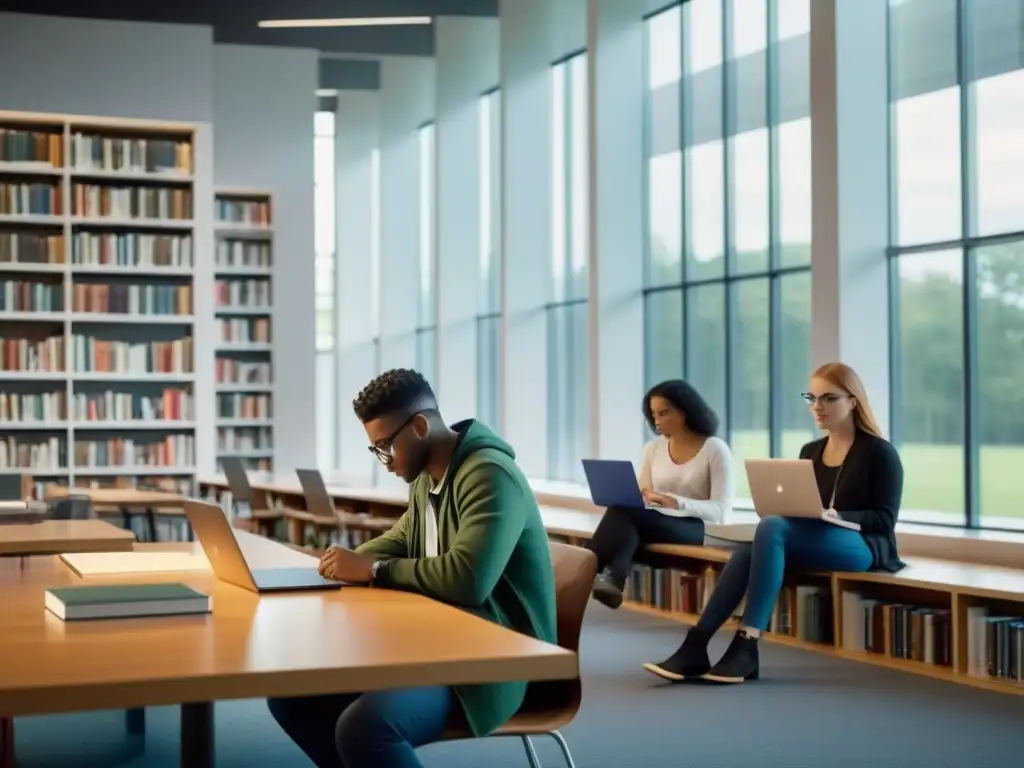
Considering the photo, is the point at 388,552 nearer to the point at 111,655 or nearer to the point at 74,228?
the point at 111,655

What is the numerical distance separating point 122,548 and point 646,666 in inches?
84.4

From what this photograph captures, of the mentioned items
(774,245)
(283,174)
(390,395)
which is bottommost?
(390,395)

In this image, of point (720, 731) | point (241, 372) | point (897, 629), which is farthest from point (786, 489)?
point (241, 372)

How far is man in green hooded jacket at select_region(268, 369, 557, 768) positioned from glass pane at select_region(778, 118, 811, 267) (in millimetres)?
6711

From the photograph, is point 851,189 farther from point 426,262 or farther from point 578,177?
point 426,262

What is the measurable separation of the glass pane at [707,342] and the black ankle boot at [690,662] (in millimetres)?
5003

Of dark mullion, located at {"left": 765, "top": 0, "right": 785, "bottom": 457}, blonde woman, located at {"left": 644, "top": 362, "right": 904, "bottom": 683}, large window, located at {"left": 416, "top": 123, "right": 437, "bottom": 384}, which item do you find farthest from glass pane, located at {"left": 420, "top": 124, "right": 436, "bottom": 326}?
blonde woman, located at {"left": 644, "top": 362, "right": 904, "bottom": 683}

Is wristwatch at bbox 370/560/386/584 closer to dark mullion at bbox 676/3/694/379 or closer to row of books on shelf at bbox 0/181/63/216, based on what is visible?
dark mullion at bbox 676/3/694/379

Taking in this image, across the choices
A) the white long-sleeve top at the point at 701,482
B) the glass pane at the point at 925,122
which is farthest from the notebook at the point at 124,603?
the glass pane at the point at 925,122

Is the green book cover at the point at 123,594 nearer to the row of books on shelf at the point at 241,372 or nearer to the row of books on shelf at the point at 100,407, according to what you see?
the row of books on shelf at the point at 100,407

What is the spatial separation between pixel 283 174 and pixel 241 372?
1.89 meters

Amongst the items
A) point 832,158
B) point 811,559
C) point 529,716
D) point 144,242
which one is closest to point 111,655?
point 529,716

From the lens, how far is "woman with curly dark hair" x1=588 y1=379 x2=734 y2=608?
663 centimetres

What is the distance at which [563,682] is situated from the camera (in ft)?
9.87
